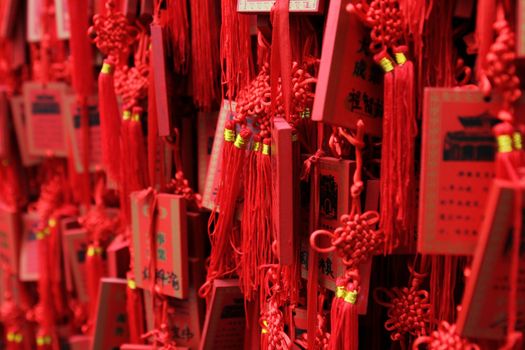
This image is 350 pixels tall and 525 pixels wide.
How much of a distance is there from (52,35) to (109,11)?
362 mm

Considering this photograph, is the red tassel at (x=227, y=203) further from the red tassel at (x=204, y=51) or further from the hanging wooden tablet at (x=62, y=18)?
the hanging wooden tablet at (x=62, y=18)

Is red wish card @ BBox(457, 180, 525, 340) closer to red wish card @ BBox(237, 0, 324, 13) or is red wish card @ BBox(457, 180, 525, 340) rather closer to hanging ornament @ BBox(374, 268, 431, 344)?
hanging ornament @ BBox(374, 268, 431, 344)

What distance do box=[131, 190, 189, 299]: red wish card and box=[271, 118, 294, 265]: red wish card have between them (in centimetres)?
22

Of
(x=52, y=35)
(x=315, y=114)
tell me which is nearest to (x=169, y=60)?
(x=315, y=114)

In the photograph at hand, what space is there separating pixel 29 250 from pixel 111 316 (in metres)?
0.40

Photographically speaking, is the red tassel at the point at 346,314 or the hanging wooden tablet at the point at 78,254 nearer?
the red tassel at the point at 346,314

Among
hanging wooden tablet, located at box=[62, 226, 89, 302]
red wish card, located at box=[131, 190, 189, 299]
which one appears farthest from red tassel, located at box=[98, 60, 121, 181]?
hanging wooden tablet, located at box=[62, 226, 89, 302]

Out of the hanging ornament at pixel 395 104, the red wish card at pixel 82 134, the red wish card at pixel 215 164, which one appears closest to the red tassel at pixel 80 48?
the red wish card at pixel 82 134

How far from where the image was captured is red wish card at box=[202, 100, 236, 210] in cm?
81

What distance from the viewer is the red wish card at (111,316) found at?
3.26ft

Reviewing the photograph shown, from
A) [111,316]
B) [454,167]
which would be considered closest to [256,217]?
[454,167]

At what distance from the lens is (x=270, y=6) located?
70cm

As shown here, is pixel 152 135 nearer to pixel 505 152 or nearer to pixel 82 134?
pixel 82 134

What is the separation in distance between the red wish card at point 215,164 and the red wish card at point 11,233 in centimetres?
64
